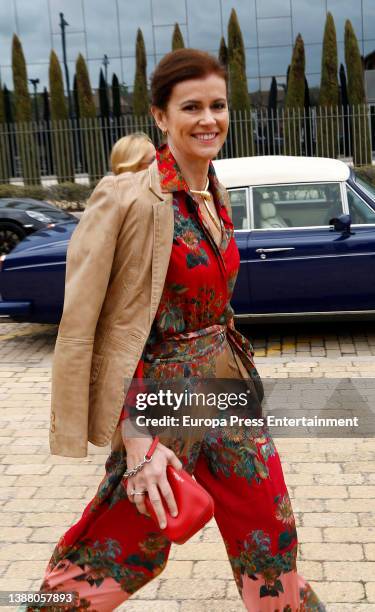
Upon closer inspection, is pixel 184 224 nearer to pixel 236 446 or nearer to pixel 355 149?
pixel 236 446

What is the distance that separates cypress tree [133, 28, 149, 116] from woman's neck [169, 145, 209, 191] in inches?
892

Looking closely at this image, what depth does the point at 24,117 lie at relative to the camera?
24.3 meters

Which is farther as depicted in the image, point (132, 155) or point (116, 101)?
point (116, 101)

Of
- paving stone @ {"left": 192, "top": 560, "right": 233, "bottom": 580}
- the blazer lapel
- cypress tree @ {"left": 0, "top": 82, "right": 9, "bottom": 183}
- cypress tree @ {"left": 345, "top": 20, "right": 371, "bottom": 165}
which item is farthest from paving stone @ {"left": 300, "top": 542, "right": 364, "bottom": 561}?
cypress tree @ {"left": 0, "top": 82, "right": 9, "bottom": 183}

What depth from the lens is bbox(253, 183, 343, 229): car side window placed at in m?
7.27

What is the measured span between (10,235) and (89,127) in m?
12.3

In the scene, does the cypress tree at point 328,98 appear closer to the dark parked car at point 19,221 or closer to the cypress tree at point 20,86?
the cypress tree at point 20,86

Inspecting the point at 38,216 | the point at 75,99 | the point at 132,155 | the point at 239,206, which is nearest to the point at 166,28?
the point at 75,99

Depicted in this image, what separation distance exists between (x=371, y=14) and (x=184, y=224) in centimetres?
2642

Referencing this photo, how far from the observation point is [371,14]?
26.4m

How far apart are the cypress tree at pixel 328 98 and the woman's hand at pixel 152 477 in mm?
21523

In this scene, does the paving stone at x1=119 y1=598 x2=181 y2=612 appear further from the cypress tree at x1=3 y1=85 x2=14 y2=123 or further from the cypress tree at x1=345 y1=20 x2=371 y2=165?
the cypress tree at x1=3 y1=85 x2=14 y2=123

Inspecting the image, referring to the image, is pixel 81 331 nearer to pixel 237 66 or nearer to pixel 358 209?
pixel 358 209

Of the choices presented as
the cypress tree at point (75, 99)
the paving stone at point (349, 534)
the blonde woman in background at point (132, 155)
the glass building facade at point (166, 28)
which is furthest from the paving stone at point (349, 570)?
the glass building facade at point (166, 28)
